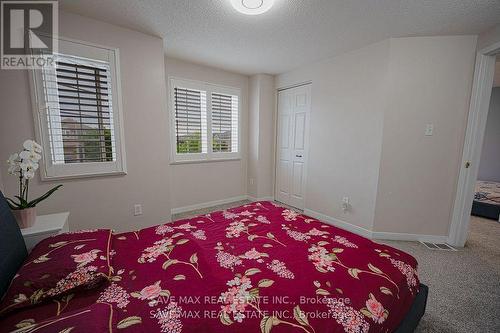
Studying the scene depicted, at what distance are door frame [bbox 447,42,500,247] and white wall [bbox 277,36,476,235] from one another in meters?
0.07

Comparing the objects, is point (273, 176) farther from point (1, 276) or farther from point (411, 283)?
point (1, 276)

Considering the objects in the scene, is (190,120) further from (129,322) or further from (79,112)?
(129,322)

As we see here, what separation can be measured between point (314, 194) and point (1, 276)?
3.41 metres

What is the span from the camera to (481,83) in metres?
2.28

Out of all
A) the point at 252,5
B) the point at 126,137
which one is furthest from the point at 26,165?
the point at 252,5

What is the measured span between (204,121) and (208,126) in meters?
0.11

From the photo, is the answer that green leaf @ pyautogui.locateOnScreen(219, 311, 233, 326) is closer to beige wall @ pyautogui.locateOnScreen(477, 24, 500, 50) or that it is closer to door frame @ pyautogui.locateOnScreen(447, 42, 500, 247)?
door frame @ pyautogui.locateOnScreen(447, 42, 500, 247)

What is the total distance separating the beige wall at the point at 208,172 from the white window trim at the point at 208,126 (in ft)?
0.22

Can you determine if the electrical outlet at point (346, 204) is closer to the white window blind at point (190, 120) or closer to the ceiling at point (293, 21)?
the ceiling at point (293, 21)

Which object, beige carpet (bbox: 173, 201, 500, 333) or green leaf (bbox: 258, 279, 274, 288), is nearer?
green leaf (bbox: 258, 279, 274, 288)

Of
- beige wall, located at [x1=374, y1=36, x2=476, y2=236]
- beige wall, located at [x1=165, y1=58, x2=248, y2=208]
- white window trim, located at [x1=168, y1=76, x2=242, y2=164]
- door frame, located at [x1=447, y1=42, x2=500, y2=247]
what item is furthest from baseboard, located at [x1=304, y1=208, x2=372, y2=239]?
white window trim, located at [x1=168, y1=76, x2=242, y2=164]

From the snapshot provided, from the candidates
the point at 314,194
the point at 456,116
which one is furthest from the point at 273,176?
the point at 456,116

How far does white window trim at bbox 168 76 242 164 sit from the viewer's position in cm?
331

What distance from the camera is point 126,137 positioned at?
7.94 feet
